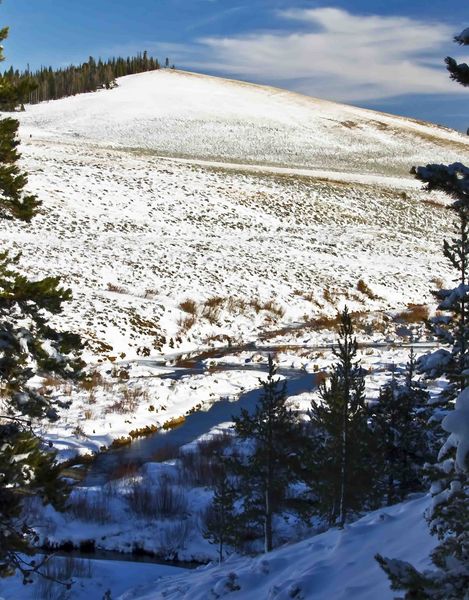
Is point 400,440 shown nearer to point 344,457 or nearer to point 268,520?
point 344,457

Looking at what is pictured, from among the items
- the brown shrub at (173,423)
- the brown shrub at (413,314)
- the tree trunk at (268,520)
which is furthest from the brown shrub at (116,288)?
the tree trunk at (268,520)

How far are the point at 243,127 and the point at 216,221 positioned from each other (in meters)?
43.3

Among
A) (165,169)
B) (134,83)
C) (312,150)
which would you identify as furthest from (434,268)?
(134,83)

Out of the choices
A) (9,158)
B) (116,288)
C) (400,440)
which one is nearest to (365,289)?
(116,288)

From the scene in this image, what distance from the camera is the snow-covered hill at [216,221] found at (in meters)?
32.1

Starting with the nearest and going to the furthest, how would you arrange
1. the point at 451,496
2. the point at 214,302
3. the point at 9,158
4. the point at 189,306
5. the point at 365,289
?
the point at 451,496 < the point at 9,158 < the point at 189,306 < the point at 214,302 < the point at 365,289

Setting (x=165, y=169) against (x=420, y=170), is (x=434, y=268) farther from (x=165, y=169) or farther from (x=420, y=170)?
(x=420, y=170)

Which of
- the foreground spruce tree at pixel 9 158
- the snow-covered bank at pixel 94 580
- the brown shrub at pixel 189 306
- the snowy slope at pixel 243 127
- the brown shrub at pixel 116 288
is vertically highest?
the snowy slope at pixel 243 127

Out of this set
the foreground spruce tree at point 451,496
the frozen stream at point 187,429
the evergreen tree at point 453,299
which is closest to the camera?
the foreground spruce tree at point 451,496

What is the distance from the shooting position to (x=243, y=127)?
8619cm

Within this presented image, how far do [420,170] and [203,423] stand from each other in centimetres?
1749

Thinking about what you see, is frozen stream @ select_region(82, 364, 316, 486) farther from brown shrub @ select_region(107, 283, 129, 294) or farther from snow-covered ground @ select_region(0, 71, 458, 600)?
brown shrub @ select_region(107, 283, 129, 294)

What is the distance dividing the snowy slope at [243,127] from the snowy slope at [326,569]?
64.5 meters

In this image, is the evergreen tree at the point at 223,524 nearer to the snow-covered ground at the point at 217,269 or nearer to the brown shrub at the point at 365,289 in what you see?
the snow-covered ground at the point at 217,269
